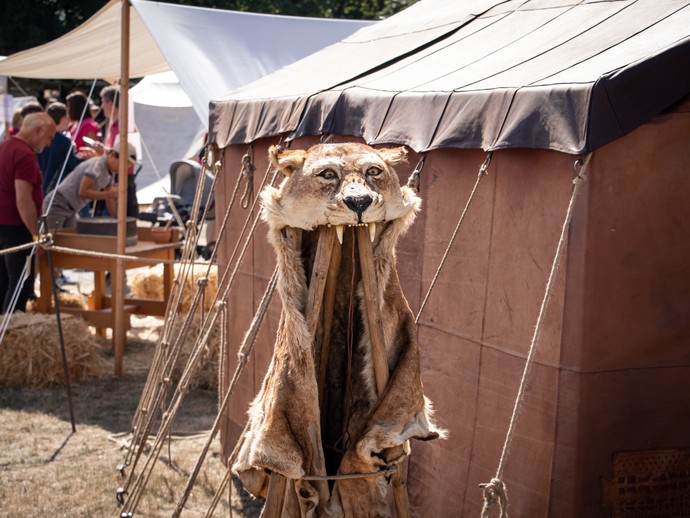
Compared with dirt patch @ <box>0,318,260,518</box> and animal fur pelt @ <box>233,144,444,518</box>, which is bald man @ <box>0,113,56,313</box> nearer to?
dirt patch @ <box>0,318,260,518</box>

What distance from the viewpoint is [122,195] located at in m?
6.72

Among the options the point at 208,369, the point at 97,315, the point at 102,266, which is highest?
the point at 102,266

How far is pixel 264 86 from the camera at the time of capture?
17.0 feet

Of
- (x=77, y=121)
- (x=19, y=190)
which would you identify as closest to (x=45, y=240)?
(x=19, y=190)

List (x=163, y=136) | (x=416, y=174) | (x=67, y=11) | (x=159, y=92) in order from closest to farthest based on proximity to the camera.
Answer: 1. (x=416, y=174)
2. (x=159, y=92)
3. (x=163, y=136)
4. (x=67, y=11)

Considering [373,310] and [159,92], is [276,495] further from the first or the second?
[159,92]

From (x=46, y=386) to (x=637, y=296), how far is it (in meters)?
5.25

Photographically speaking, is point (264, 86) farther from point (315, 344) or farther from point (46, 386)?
point (46, 386)

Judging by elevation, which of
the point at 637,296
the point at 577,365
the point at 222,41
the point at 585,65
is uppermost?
the point at 222,41

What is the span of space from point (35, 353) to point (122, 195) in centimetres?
140

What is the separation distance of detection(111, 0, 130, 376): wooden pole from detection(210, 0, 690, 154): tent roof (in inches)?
67.0

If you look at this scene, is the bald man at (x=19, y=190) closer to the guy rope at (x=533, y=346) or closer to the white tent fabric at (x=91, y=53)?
the white tent fabric at (x=91, y=53)

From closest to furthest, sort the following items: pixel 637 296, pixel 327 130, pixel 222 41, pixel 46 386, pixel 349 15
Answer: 1. pixel 637 296
2. pixel 327 130
3. pixel 46 386
4. pixel 222 41
5. pixel 349 15

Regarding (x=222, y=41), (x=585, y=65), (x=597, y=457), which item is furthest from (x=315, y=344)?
(x=222, y=41)
